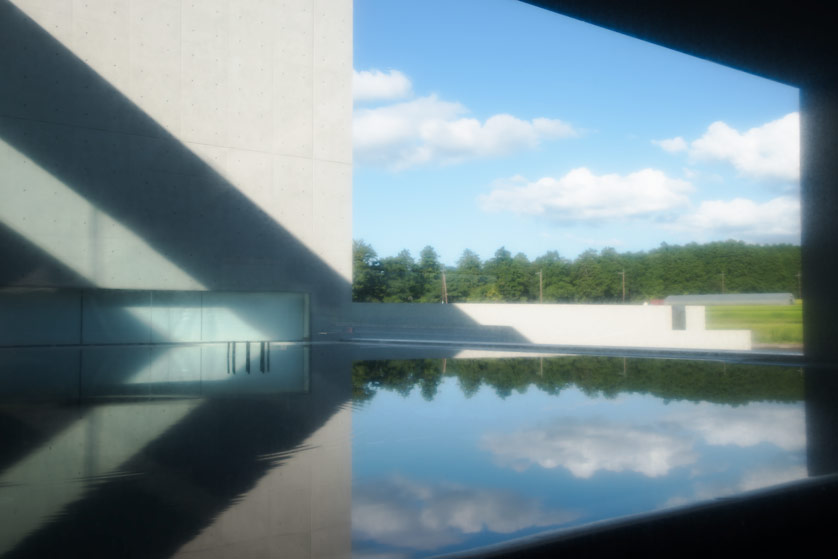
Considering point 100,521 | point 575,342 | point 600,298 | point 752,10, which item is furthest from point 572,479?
point 600,298

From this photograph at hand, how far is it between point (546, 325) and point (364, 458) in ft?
59.7

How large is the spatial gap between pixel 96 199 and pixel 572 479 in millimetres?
15931

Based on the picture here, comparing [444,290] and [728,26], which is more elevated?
[728,26]

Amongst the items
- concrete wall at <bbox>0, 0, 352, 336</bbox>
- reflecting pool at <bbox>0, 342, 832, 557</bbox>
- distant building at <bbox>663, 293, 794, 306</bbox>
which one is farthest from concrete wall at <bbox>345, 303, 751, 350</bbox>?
reflecting pool at <bbox>0, 342, 832, 557</bbox>

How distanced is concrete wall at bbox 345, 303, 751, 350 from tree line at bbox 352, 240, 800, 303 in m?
8.28

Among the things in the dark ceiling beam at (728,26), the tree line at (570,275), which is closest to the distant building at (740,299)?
the tree line at (570,275)

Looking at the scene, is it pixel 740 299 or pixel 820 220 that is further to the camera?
pixel 740 299

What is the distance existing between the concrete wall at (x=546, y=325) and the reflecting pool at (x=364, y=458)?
869cm

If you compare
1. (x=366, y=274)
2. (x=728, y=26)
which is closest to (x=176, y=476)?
(x=728, y=26)

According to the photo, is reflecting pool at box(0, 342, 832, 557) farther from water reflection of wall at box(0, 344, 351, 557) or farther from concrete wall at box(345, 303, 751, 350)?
concrete wall at box(345, 303, 751, 350)

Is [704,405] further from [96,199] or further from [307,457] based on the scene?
[96,199]

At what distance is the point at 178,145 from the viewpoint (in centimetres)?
1773

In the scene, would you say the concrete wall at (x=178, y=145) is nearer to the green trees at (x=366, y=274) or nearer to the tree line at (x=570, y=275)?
the tree line at (x=570, y=275)

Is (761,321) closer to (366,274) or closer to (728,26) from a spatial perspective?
(728,26)
